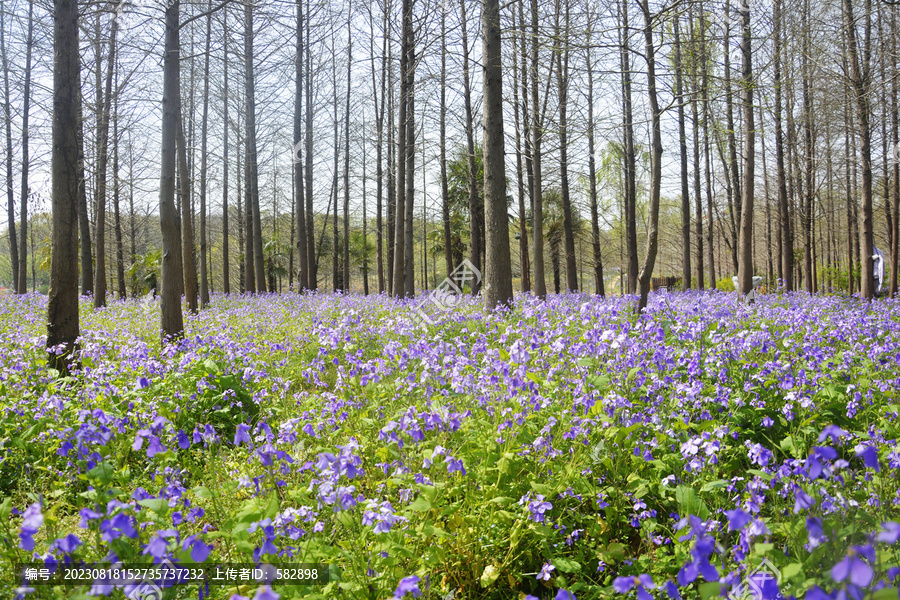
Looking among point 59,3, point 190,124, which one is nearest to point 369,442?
point 59,3

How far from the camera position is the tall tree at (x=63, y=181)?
5273mm

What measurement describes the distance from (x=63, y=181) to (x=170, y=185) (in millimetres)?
1363

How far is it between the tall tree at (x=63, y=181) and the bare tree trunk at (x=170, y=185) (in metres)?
1.10

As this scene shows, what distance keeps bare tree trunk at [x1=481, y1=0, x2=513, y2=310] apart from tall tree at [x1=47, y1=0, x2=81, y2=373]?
5018 mm

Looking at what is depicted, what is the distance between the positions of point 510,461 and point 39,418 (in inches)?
120

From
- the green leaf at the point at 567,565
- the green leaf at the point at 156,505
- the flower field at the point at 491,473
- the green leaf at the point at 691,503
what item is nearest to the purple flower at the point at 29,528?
the flower field at the point at 491,473

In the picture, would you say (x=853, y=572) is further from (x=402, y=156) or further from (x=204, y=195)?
(x=204, y=195)

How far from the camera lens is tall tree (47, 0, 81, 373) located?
5.27m

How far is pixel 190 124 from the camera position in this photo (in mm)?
15570

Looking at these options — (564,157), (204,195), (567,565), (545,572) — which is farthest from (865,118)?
(204,195)

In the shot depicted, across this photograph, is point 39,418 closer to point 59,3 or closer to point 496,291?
point 59,3

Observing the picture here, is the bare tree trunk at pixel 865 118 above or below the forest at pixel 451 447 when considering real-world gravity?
above

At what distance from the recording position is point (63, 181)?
17.4 feet

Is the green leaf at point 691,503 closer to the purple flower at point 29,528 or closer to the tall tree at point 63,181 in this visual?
the purple flower at point 29,528
